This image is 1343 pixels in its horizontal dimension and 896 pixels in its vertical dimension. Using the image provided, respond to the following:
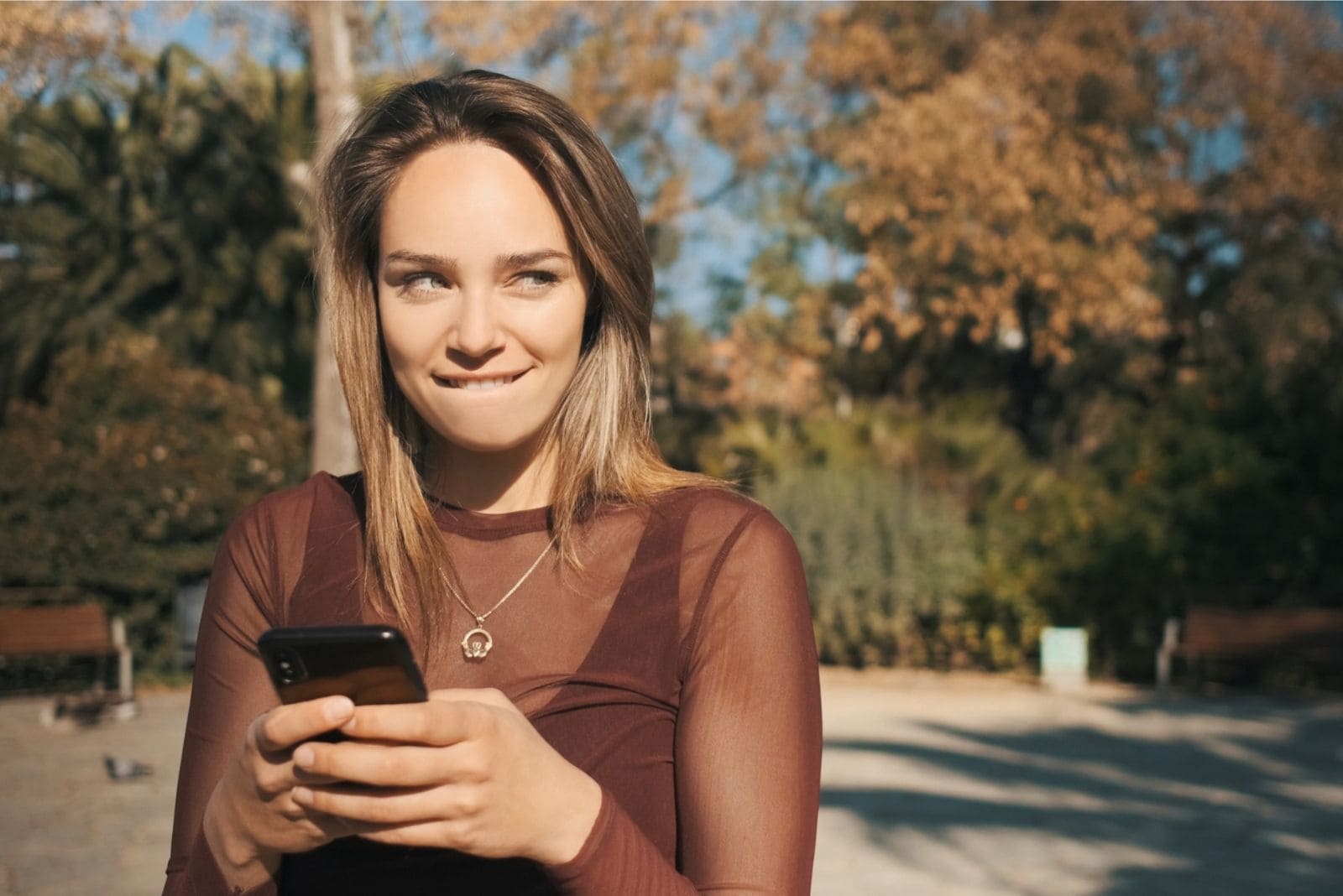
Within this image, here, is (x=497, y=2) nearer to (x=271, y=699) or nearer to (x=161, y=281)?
(x=161, y=281)

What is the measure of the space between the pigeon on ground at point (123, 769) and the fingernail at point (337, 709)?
8.26 m

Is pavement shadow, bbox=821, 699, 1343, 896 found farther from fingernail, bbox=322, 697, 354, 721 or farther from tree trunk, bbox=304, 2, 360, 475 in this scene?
fingernail, bbox=322, 697, 354, 721

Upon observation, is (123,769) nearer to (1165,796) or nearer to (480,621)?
(1165,796)

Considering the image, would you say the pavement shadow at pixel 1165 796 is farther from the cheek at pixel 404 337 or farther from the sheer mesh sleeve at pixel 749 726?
the cheek at pixel 404 337

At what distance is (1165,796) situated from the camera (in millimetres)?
8484

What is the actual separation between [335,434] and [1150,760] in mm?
5772

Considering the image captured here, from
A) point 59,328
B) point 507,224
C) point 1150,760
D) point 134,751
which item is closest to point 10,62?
point 59,328

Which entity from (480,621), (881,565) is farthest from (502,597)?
(881,565)

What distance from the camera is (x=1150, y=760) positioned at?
9773 millimetres

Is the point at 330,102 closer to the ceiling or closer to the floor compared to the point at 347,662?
closer to the ceiling

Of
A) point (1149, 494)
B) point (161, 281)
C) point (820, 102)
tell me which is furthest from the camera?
point (820, 102)

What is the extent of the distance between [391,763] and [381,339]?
751mm

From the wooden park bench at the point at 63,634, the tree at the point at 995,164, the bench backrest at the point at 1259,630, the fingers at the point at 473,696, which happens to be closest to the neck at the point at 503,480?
the fingers at the point at 473,696

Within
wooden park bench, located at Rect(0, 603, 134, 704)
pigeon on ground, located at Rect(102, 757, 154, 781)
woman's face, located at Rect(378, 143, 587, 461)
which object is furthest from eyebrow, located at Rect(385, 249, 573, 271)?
wooden park bench, located at Rect(0, 603, 134, 704)
